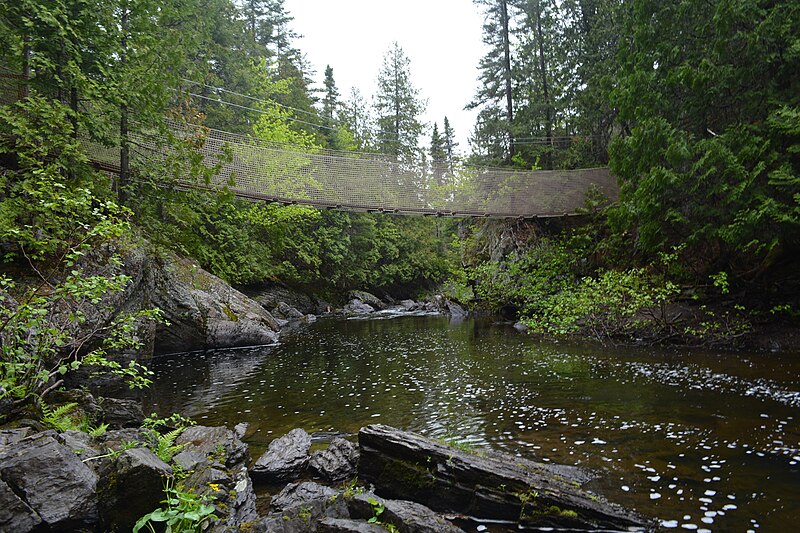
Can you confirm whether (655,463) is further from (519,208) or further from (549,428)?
(519,208)

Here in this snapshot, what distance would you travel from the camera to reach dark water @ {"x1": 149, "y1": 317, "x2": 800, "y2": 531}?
12.9 feet

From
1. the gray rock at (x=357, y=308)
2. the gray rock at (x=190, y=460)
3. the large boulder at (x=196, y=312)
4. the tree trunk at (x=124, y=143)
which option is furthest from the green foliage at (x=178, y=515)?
the gray rock at (x=357, y=308)

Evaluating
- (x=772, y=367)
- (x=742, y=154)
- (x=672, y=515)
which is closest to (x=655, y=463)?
(x=672, y=515)

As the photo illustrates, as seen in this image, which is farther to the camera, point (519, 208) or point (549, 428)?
point (519, 208)

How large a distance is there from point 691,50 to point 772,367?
7548 mm

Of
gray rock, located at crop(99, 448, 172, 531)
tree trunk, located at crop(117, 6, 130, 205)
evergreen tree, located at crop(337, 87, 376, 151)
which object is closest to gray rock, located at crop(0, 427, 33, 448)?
gray rock, located at crop(99, 448, 172, 531)

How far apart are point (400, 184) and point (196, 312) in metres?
8.40

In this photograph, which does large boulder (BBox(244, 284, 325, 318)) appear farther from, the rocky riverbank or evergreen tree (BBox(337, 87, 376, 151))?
the rocky riverbank

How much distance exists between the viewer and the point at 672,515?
11.4ft

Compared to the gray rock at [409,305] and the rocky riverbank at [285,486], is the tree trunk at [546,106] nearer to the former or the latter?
the gray rock at [409,305]

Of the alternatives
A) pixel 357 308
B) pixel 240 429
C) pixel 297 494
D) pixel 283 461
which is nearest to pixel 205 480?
pixel 297 494

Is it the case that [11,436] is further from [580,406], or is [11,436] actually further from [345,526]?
[580,406]

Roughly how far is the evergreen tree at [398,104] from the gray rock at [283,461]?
34.7 metres

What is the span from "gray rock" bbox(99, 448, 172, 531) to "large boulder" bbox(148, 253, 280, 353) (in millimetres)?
9074
